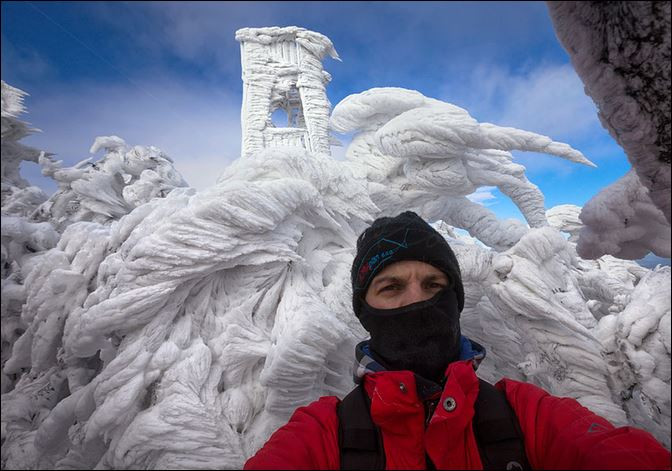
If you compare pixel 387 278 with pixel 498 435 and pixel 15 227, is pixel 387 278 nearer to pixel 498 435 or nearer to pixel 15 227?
pixel 498 435

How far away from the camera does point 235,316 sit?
6.00 ft

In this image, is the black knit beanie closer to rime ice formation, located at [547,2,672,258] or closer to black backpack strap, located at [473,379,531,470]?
black backpack strap, located at [473,379,531,470]

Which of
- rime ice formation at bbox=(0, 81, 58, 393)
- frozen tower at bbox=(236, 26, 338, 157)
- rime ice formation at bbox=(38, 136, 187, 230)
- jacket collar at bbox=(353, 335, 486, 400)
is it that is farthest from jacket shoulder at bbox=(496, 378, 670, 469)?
frozen tower at bbox=(236, 26, 338, 157)

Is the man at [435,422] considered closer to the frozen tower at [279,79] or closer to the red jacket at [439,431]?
the red jacket at [439,431]

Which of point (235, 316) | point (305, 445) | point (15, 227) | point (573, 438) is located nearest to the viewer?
point (573, 438)

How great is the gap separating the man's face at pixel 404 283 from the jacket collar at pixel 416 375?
17cm

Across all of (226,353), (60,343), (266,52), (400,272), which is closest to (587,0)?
(400,272)

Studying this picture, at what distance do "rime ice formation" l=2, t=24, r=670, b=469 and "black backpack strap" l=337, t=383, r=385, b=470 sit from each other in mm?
775

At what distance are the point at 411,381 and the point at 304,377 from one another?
3.13ft

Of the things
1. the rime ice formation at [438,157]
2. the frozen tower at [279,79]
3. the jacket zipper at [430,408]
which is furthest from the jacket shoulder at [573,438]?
the frozen tower at [279,79]

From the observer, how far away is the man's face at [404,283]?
1071 millimetres

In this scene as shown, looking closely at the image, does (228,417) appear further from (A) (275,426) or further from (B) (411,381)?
(B) (411,381)

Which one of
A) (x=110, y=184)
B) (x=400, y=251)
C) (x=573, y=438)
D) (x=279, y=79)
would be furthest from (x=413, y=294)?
(x=279, y=79)

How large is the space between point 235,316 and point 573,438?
1605 mm
